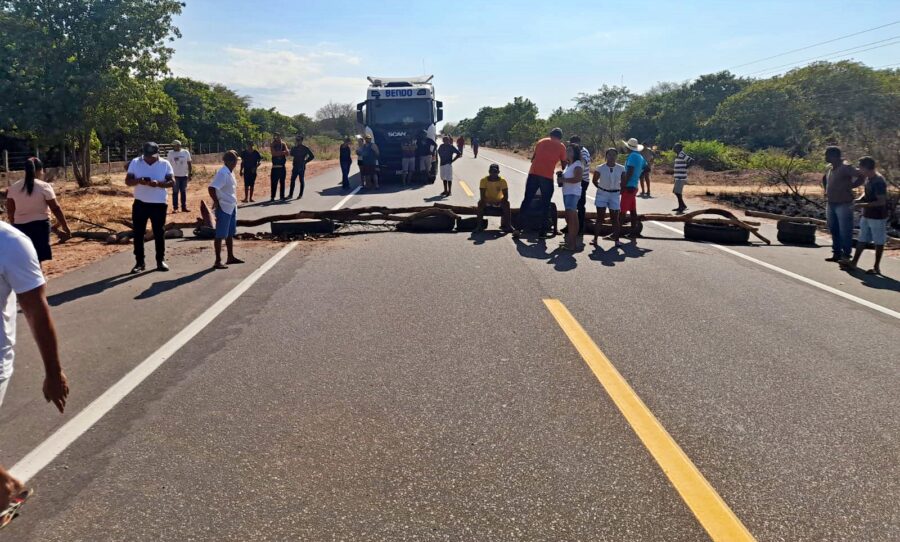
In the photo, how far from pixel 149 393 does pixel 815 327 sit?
578cm

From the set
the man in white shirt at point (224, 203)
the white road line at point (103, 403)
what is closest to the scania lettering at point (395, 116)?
the man in white shirt at point (224, 203)

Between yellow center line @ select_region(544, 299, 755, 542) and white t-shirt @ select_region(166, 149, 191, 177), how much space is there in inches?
511

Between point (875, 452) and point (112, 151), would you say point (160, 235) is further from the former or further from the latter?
point (112, 151)

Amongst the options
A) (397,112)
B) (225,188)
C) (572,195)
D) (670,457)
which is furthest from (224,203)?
(397,112)

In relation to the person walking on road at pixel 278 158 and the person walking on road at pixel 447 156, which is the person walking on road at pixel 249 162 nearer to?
the person walking on road at pixel 278 158

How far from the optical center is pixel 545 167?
37.9ft

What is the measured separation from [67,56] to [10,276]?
22.5 meters

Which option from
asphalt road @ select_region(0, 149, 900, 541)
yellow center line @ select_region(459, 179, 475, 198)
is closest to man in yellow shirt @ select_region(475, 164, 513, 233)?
asphalt road @ select_region(0, 149, 900, 541)

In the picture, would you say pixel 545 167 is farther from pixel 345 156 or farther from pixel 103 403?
pixel 345 156

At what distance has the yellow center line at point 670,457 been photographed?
297 cm

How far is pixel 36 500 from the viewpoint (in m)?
3.19

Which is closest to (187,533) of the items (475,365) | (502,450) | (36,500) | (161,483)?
(161,483)

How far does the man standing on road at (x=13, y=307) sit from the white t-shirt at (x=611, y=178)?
9.62 meters

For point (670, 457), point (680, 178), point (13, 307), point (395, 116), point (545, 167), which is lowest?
point (670, 457)
